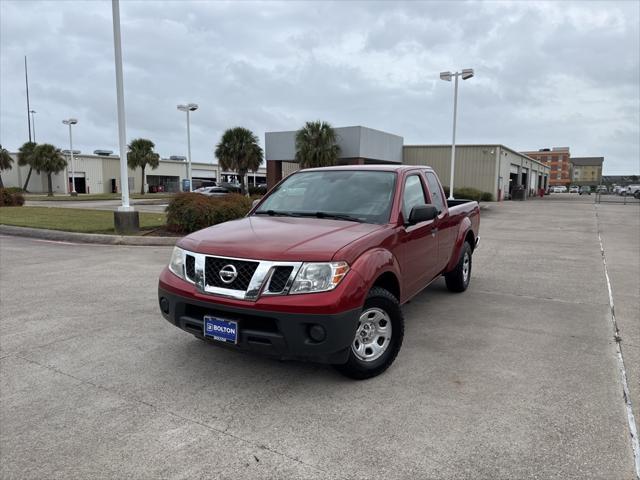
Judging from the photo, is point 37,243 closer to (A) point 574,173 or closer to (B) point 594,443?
(B) point 594,443

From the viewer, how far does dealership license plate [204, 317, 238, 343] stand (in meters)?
3.38

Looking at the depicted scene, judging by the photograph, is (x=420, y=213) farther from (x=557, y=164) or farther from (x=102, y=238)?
(x=557, y=164)

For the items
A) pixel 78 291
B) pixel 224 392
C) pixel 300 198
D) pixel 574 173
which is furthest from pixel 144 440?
pixel 574 173

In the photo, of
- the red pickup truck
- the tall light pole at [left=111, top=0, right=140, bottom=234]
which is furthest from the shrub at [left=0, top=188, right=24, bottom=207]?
the red pickup truck

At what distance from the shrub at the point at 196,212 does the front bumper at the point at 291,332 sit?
364 inches

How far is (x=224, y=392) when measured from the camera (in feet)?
11.8

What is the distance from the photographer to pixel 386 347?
3.91 metres

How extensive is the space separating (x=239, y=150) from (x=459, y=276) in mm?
36959

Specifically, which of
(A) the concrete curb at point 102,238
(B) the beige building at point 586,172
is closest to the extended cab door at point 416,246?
(A) the concrete curb at point 102,238

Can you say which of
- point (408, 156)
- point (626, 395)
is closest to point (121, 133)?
point (626, 395)

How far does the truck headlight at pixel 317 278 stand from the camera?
3301mm

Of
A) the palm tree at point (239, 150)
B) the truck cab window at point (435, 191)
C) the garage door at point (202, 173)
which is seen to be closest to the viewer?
the truck cab window at point (435, 191)

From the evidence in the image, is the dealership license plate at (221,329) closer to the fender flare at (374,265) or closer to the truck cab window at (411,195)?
the fender flare at (374,265)

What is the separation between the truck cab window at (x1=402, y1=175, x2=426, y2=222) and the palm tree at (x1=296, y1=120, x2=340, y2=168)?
1135 inches
